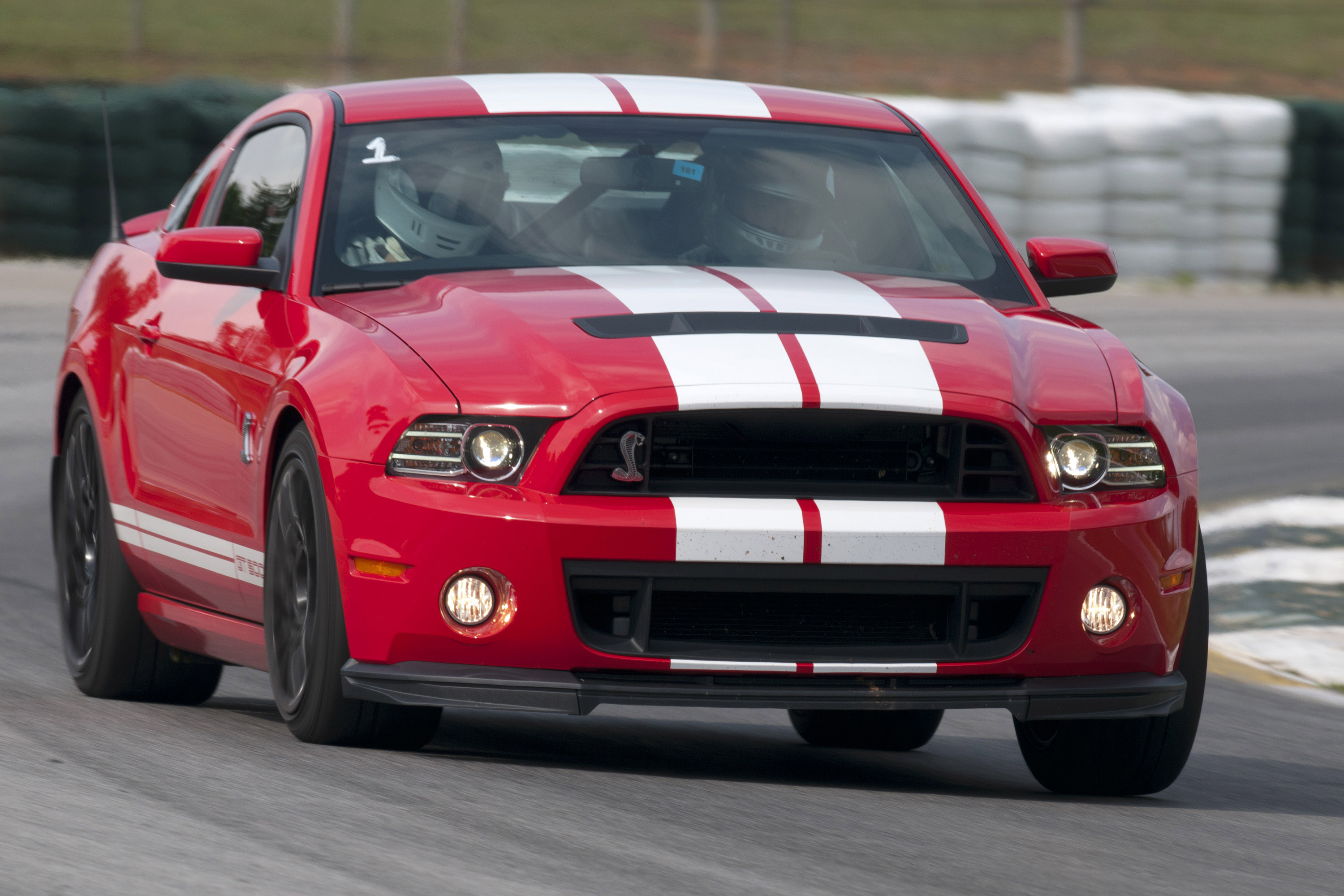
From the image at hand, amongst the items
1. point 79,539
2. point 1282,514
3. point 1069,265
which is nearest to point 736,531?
point 1069,265

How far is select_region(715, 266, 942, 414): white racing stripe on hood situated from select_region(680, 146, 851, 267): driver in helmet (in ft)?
1.83

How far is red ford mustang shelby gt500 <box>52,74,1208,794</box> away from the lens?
4.75 m

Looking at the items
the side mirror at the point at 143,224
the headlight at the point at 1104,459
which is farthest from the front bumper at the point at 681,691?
the side mirror at the point at 143,224

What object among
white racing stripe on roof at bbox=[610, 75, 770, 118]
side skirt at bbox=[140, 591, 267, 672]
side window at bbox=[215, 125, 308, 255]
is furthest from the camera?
Answer: white racing stripe on roof at bbox=[610, 75, 770, 118]

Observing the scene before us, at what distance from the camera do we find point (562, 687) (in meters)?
4.75

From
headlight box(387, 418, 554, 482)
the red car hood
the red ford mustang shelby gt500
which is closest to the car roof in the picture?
the red ford mustang shelby gt500

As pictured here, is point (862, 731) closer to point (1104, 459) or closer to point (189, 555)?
point (1104, 459)

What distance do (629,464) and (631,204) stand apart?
128 cm

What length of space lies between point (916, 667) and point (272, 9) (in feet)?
113

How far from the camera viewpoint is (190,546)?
5938 millimetres

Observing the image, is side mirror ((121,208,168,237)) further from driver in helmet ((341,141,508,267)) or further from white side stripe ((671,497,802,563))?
white side stripe ((671,497,802,563))

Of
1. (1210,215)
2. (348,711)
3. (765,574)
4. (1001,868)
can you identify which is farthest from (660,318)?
(1210,215)

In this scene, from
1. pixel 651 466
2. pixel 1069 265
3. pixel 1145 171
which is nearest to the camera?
pixel 651 466

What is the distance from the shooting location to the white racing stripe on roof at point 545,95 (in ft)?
20.1
